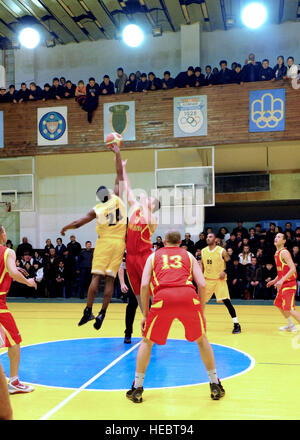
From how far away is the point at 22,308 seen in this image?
11695mm

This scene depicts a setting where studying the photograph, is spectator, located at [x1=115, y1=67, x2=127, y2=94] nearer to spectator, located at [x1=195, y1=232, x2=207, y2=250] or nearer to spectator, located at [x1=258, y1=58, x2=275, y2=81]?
spectator, located at [x1=258, y1=58, x2=275, y2=81]

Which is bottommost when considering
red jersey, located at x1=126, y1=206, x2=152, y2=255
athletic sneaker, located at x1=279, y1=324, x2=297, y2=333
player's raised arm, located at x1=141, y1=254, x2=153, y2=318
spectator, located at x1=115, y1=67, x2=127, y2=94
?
athletic sneaker, located at x1=279, y1=324, x2=297, y2=333

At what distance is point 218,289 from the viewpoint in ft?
25.8

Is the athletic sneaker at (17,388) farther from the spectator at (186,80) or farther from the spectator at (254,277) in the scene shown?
the spectator at (186,80)

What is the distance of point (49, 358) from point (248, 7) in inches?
502

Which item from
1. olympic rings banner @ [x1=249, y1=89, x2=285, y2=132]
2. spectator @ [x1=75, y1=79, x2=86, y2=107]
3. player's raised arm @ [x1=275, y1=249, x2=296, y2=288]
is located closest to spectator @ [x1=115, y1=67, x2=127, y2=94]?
spectator @ [x1=75, y1=79, x2=86, y2=107]

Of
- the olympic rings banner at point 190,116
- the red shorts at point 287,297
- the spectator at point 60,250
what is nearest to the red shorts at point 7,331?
the red shorts at point 287,297

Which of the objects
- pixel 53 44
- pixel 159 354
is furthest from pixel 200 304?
pixel 53 44

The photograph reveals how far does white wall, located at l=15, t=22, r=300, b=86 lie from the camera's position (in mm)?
16625

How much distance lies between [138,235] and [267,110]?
8.58 meters

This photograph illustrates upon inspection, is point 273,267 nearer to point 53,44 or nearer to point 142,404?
point 142,404

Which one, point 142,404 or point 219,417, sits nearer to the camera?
point 219,417

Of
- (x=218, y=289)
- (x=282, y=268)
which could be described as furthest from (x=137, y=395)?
(x=282, y=268)

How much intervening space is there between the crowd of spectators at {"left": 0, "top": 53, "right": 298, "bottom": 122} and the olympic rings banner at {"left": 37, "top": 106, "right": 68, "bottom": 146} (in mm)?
445
